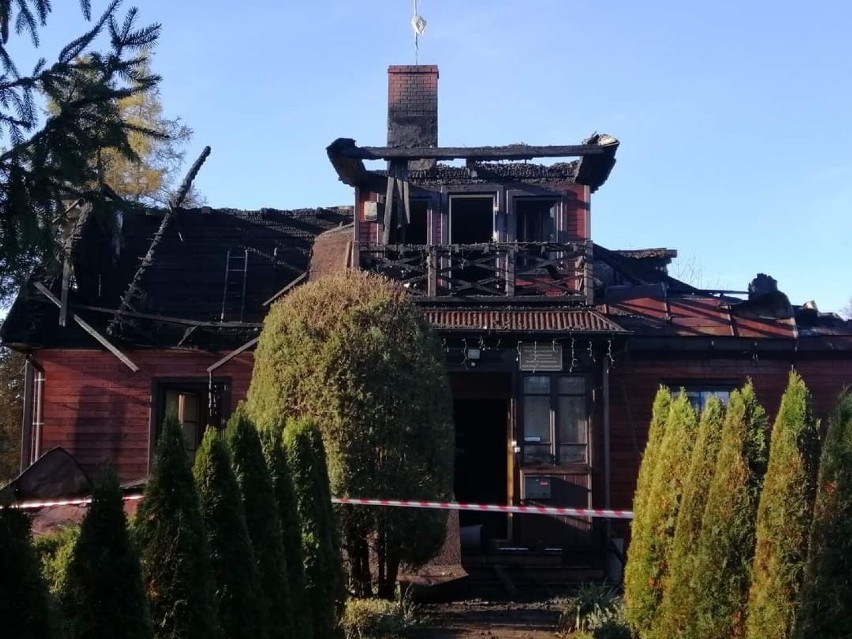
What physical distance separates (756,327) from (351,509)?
27.5ft

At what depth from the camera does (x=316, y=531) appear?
8.48 meters

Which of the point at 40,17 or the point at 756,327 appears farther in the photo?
the point at 756,327

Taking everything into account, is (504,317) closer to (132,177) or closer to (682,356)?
(682,356)

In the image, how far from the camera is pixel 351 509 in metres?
10.4

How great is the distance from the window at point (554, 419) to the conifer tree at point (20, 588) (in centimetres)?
1138

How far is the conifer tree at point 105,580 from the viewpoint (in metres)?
4.74

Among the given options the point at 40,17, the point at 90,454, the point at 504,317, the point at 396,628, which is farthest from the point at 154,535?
the point at 90,454

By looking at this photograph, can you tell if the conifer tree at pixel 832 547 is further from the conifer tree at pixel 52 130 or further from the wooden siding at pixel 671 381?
the wooden siding at pixel 671 381

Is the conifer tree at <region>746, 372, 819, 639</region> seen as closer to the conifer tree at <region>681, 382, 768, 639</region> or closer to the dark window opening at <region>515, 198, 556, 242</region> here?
the conifer tree at <region>681, 382, 768, 639</region>

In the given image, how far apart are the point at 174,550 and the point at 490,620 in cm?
614

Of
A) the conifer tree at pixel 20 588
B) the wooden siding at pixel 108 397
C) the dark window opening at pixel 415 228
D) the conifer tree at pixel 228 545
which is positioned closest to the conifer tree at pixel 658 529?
the conifer tree at pixel 228 545

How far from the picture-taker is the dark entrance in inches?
702

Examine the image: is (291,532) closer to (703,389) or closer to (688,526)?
(688,526)

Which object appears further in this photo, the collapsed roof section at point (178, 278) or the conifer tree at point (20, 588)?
the collapsed roof section at point (178, 278)
